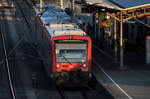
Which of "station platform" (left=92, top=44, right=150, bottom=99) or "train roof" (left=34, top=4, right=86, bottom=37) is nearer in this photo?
"station platform" (left=92, top=44, right=150, bottom=99)

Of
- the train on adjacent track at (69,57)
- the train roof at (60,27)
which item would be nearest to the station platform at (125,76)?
the train on adjacent track at (69,57)

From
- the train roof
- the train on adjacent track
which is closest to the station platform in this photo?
the train on adjacent track

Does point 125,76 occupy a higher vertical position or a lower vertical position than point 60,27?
lower

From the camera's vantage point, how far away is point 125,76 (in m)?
25.2

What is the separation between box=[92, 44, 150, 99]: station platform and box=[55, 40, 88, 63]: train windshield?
2.50m

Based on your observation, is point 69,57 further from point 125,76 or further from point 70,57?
point 125,76

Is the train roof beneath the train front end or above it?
above

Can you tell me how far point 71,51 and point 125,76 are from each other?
17.6 feet

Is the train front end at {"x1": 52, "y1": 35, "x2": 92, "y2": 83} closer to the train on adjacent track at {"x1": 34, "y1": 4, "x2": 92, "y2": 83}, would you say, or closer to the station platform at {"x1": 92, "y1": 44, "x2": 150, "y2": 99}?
the train on adjacent track at {"x1": 34, "y1": 4, "x2": 92, "y2": 83}

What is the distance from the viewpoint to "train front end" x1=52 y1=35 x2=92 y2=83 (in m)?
21.3

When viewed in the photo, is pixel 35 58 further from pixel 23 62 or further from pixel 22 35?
pixel 22 35

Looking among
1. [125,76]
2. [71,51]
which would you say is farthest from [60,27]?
[125,76]

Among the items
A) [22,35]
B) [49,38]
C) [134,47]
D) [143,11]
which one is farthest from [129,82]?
[22,35]

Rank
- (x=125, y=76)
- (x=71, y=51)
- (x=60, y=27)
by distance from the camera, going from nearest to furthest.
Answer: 1. (x=71, y=51)
2. (x=60, y=27)
3. (x=125, y=76)
